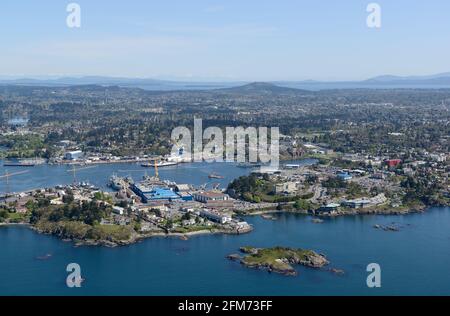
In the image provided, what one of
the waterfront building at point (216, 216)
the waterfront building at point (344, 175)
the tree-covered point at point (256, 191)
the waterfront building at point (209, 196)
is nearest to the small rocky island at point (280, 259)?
the waterfront building at point (216, 216)

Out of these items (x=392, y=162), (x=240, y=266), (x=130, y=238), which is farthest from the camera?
(x=392, y=162)

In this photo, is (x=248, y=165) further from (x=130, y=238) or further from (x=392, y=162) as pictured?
(x=130, y=238)

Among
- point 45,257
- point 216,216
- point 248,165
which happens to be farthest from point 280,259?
point 248,165

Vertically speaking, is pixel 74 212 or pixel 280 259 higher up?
pixel 74 212

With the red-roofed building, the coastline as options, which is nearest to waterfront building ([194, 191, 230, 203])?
the coastline

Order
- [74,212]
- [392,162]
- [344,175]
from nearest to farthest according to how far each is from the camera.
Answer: [74,212] → [344,175] → [392,162]

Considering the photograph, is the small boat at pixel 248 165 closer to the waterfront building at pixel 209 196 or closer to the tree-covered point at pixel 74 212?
the waterfront building at pixel 209 196
